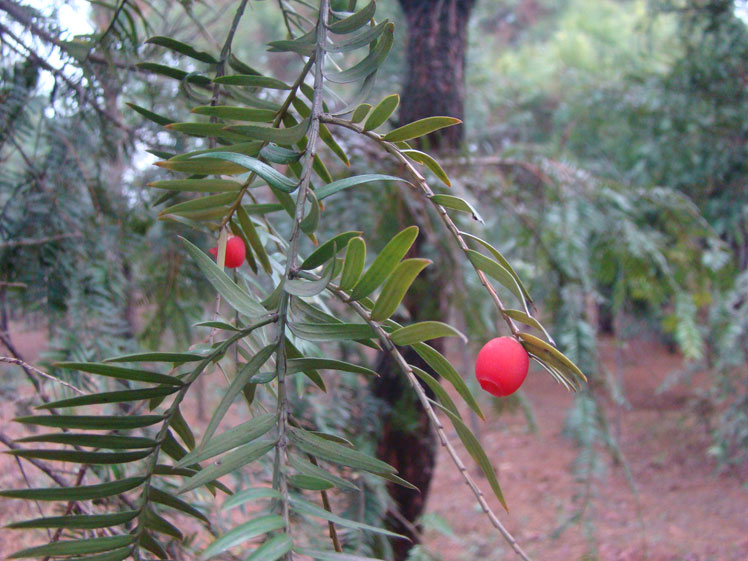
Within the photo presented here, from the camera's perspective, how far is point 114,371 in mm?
224

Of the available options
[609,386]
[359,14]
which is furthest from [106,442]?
[609,386]

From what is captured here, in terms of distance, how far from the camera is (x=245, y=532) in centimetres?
19

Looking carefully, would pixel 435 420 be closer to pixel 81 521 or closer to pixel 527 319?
pixel 527 319

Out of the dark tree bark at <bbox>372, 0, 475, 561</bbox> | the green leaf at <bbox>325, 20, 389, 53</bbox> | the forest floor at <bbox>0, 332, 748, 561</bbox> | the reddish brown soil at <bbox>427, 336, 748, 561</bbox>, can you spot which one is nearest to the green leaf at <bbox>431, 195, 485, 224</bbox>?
the green leaf at <bbox>325, 20, 389, 53</bbox>

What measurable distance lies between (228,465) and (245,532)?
0.03 metres

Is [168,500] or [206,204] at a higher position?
[206,204]

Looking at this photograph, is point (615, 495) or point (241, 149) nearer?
point (241, 149)

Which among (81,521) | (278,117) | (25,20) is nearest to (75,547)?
(81,521)

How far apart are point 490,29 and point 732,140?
9.34 ft

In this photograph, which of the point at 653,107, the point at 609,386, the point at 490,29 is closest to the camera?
the point at 609,386

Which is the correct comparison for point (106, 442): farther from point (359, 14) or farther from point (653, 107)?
point (653, 107)

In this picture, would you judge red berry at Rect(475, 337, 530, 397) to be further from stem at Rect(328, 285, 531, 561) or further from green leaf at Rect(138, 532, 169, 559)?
green leaf at Rect(138, 532, 169, 559)

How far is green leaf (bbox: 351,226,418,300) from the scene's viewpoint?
8.9 inches

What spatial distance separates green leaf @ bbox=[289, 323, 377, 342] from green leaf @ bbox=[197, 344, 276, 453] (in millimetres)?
15
